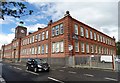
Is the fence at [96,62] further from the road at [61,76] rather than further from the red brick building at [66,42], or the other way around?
the road at [61,76]

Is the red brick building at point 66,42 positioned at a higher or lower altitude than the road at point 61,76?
higher

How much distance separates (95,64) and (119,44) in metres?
84.6

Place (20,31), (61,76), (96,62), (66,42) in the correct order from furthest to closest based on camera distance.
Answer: (20,31) < (66,42) < (96,62) < (61,76)

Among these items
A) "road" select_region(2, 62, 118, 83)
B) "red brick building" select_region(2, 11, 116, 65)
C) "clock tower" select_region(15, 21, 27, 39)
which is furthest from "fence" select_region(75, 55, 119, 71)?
"clock tower" select_region(15, 21, 27, 39)

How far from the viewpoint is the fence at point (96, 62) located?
18441 mm

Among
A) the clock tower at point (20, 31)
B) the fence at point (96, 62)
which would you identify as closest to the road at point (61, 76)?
the fence at point (96, 62)

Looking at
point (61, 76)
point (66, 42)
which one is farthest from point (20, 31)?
point (61, 76)

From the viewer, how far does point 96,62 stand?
2167 cm

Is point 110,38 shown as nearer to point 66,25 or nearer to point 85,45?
point 85,45

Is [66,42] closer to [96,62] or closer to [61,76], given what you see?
[96,62]

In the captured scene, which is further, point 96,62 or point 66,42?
point 66,42

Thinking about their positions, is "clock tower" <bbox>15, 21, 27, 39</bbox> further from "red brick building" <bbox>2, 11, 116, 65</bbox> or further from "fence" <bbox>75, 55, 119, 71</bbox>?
"fence" <bbox>75, 55, 119, 71</bbox>

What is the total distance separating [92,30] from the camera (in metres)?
38.8

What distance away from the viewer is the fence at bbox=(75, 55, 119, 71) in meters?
18.4
